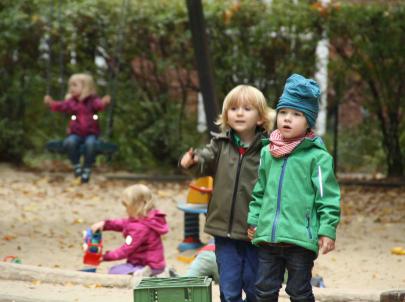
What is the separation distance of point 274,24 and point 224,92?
3.78 feet

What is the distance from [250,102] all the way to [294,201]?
0.82 metres

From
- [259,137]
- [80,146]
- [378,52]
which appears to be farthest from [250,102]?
[378,52]

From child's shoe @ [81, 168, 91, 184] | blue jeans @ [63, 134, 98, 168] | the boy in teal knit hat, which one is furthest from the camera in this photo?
child's shoe @ [81, 168, 91, 184]

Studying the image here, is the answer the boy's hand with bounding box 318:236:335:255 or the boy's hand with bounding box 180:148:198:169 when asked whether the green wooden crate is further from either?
the boy's hand with bounding box 180:148:198:169

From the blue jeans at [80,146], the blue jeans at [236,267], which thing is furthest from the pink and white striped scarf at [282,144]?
the blue jeans at [80,146]

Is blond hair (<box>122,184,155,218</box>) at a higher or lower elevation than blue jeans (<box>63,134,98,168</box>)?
higher

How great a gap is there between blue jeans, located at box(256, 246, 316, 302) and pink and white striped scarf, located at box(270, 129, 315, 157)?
48 centimetres

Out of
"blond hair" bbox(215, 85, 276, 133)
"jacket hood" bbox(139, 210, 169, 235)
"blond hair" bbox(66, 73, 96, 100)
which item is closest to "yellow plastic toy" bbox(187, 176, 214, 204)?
"jacket hood" bbox(139, 210, 169, 235)

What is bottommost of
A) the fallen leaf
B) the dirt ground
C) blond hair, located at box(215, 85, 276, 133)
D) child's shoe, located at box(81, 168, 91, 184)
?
the dirt ground

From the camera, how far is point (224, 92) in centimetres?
1404

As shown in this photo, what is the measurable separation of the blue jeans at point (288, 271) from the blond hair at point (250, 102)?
2.71 feet

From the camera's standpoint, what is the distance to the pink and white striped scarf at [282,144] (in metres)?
5.14

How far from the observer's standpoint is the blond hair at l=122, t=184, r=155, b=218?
7.50 metres

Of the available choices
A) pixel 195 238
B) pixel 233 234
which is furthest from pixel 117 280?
pixel 195 238
